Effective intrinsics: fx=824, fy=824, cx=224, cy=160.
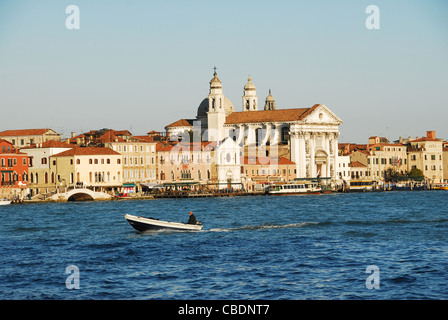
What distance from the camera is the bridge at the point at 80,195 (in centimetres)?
7262

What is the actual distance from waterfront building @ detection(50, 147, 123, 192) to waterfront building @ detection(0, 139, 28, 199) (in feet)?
11.2

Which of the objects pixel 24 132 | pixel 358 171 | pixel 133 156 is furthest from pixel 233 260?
pixel 358 171

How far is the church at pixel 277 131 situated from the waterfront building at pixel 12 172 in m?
27.5

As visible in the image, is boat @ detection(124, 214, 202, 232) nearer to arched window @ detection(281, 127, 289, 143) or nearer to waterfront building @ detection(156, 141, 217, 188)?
waterfront building @ detection(156, 141, 217, 188)

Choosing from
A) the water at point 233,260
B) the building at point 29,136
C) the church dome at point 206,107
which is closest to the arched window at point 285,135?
the church dome at point 206,107

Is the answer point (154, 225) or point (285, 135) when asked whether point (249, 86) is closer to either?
point (285, 135)

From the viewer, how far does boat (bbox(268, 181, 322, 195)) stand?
8812 centimetres

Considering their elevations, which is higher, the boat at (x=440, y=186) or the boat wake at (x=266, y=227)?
the boat at (x=440, y=186)

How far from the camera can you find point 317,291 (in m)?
→ 18.8

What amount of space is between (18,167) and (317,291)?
59.6 m

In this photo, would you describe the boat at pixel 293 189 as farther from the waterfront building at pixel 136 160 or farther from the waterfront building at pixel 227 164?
the waterfront building at pixel 136 160

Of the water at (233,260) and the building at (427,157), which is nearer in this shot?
the water at (233,260)
